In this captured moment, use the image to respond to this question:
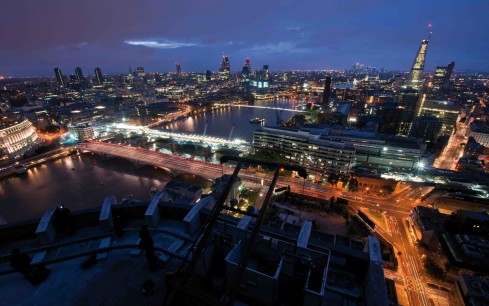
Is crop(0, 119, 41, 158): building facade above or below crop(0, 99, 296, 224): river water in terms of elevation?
above

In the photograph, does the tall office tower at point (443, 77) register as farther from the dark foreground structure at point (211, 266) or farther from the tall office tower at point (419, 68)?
the dark foreground structure at point (211, 266)

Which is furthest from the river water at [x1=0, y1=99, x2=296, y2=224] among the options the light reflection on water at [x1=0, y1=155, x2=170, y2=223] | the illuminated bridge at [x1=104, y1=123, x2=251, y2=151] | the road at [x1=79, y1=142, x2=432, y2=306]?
the illuminated bridge at [x1=104, y1=123, x2=251, y2=151]

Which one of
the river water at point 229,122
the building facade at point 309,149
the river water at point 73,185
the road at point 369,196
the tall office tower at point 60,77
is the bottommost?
the river water at point 73,185

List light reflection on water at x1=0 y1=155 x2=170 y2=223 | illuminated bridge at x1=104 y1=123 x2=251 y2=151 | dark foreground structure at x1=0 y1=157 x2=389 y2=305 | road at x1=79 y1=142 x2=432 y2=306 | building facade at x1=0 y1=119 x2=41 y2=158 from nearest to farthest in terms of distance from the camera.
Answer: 1. dark foreground structure at x1=0 y1=157 x2=389 y2=305
2. road at x1=79 y1=142 x2=432 y2=306
3. light reflection on water at x1=0 y1=155 x2=170 y2=223
4. building facade at x1=0 y1=119 x2=41 y2=158
5. illuminated bridge at x1=104 y1=123 x2=251 y2=151

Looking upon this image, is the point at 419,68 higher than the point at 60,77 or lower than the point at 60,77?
higher

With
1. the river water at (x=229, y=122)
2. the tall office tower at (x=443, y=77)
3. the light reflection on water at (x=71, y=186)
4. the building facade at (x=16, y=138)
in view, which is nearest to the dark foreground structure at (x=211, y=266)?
the light reflection on water at (x=71, y=186)

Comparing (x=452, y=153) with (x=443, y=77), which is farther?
(x=443, y=77)

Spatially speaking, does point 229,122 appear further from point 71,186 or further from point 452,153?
point 452,153

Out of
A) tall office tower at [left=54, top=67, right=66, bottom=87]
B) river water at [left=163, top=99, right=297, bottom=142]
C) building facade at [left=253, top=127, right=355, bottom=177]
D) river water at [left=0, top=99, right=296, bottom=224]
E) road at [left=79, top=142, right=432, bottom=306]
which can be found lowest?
river water at [left=0, top=99, right=296, bottom=224]

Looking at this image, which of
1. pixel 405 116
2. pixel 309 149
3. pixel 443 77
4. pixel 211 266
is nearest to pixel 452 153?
pixel 405 116

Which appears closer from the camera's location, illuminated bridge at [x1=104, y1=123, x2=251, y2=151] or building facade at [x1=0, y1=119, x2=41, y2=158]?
building facade at [x1=0, y1=119, x2=41, y2=158]

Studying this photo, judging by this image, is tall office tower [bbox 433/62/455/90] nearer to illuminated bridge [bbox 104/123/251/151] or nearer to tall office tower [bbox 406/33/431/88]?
tall office tower [bbox 406/33/431/88]
